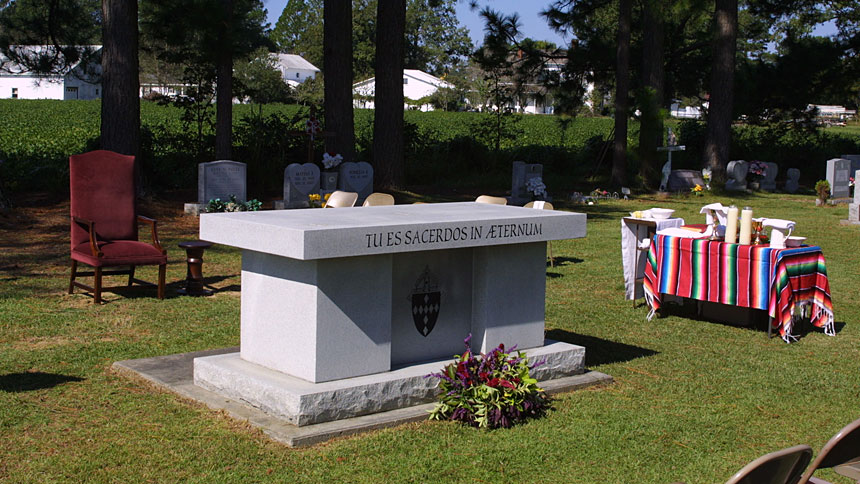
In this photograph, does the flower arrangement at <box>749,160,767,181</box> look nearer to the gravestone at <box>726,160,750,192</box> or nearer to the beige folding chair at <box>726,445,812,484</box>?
the gravestone at <box>726,160,750,192</box>

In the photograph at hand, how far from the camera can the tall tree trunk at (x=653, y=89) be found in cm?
2247

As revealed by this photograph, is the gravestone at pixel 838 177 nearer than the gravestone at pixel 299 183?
No

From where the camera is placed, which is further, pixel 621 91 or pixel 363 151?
pixel 363 151

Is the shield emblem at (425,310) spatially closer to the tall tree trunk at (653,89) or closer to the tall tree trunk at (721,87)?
the tall tree trunk at (653,89)

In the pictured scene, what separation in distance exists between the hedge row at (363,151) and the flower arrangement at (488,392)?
13.1m

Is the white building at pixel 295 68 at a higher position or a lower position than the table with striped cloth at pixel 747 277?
higher

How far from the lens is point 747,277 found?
8195 millimetres

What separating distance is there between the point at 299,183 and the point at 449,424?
11.8 meters

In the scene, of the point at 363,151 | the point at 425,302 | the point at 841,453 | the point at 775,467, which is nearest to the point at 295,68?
the point at 363,151

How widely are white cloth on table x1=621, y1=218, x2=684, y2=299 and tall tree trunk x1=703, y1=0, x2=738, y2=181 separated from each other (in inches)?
604

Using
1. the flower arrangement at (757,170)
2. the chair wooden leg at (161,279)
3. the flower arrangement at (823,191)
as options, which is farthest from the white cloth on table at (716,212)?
the flower arrangement at (757,170)

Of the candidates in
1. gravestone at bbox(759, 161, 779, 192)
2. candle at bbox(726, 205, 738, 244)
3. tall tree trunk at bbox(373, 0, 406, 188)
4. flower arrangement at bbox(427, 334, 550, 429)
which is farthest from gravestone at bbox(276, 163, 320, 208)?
gravestone at bbox(759, 161, 779, 192)

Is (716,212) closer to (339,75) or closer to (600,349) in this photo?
(600,349)

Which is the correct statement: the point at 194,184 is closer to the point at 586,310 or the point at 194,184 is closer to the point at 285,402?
the point at 586,310
